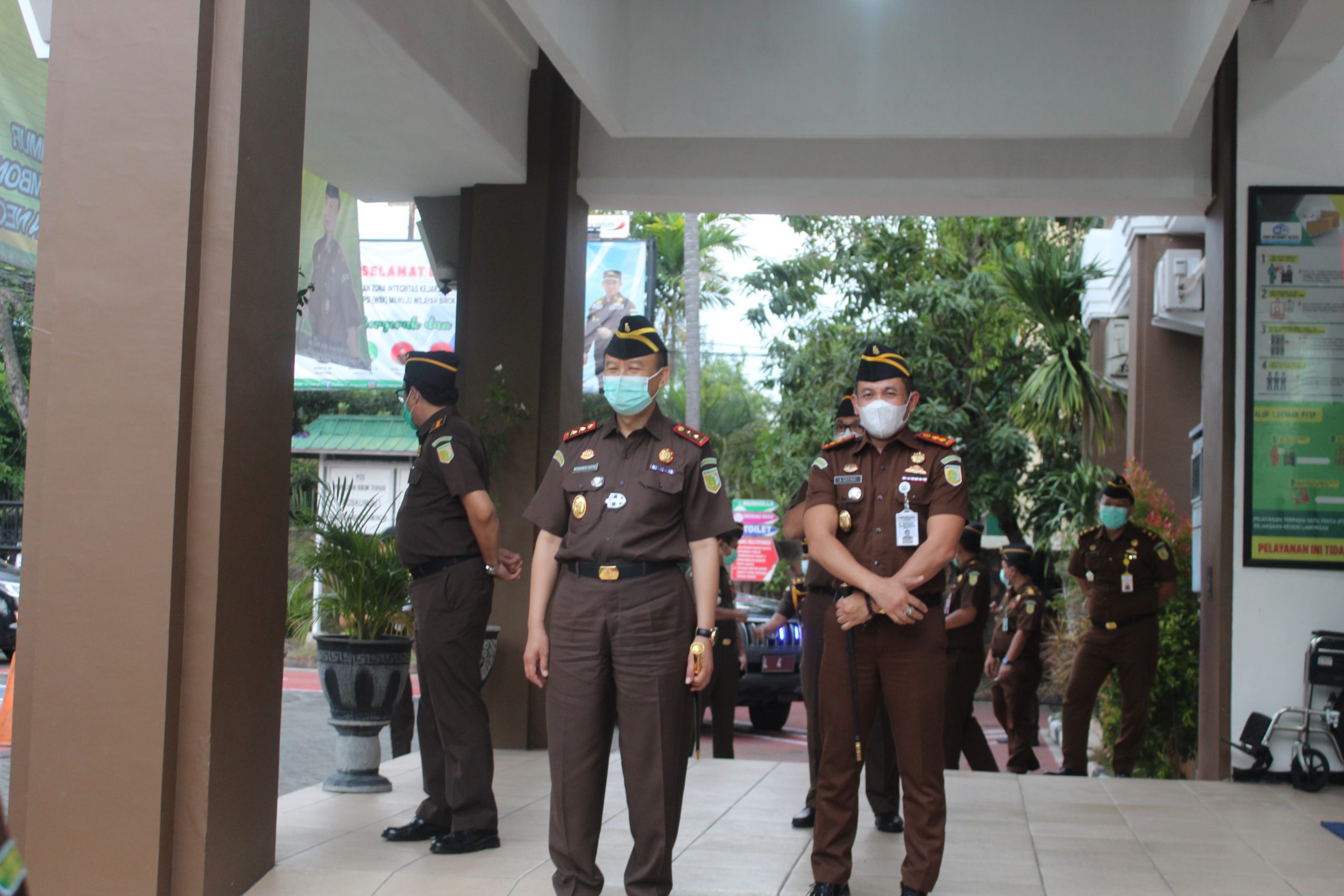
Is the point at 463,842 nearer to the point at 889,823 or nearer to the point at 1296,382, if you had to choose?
the point at 889,823

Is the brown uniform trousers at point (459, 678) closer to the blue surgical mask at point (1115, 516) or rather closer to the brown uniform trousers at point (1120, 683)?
the brown uniform trousers at point (1120, 683)

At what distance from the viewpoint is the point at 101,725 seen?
374cm

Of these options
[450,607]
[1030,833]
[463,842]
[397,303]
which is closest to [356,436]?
[397,303]

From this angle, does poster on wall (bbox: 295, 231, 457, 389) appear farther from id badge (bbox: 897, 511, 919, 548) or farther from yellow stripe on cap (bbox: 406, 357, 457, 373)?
id badge (bbox: 897, 511, 919, 548)

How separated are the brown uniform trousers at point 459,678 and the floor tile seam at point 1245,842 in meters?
3.03

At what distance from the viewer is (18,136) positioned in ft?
21.2

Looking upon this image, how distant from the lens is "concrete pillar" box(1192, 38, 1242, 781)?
272 inches

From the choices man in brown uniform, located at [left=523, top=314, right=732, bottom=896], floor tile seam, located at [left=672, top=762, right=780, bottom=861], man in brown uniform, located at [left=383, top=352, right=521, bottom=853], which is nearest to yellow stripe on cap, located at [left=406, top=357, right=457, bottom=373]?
man in brown uniform, located at [left=383, top=352, right=521, bottom=853]

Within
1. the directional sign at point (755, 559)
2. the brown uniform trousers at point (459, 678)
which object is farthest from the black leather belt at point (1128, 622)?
the directional sign at point (755, 559)

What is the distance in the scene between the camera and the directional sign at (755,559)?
61.9 ft

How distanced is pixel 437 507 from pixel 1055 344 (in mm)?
9083

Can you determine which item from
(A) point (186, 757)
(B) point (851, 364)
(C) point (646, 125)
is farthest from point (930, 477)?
(B) point (851, 364)

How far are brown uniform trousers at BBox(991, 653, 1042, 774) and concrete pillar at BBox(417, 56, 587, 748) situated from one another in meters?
3.40

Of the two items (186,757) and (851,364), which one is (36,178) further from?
(851,364)
